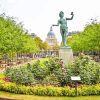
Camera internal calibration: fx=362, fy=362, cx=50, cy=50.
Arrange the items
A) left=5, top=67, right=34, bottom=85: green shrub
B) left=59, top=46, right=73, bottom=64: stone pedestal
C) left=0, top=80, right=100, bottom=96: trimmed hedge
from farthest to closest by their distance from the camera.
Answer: left=59, top=46, right=73, bottom=64: stone pedestal → left=5, top=67, right=34, bottom=85: green shrub → left=0, top=80, right=100, bottom=96: trimmed hedge

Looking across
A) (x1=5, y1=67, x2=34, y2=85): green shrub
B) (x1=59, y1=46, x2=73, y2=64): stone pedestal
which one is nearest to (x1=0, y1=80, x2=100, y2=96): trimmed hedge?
(x1=5, y1=67, x2=34, y2=85): green shrub

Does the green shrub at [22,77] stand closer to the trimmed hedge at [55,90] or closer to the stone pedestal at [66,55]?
the trimmed hedge at [55,90]

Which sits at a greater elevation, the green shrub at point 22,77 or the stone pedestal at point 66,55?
the stone pedestal at point 66,55

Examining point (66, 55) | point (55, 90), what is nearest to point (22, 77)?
point (55, 90)

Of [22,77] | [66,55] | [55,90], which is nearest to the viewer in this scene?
[55,90]

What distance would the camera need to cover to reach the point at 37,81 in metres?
22.3

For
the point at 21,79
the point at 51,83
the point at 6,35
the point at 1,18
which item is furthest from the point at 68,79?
the point at 1,18

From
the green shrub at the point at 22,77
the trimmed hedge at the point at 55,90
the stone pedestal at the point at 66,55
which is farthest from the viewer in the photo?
the stone pedestal at the point at 66,55

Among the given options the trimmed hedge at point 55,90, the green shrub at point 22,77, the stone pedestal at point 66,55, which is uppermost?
the stone pedestal at point 66,55

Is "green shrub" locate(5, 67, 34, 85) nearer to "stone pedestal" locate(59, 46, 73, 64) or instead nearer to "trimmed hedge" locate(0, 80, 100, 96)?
"trimmed hedge" locate(0, 80, 100, 96)

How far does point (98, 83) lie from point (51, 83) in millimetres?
2750

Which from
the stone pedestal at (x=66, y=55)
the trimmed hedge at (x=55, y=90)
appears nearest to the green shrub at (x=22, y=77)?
the trimmed hedge at (x=55, y=90)

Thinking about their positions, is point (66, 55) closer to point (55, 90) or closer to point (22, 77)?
point (22, 77)

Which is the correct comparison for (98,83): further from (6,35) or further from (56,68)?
(6,35)
